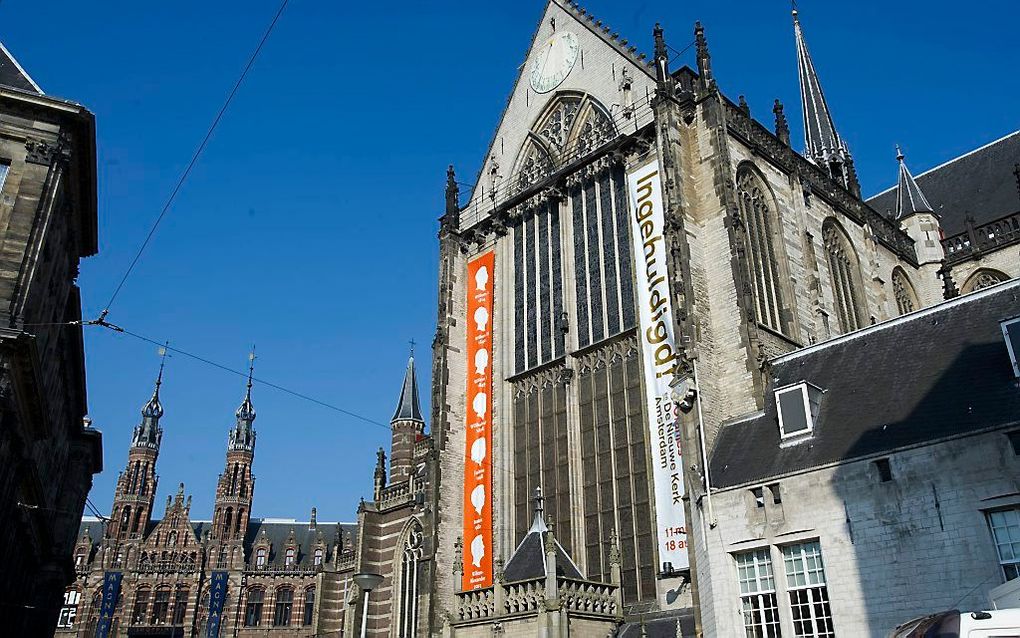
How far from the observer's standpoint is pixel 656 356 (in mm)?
22203

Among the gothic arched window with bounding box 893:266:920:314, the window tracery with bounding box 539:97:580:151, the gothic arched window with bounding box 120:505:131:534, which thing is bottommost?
the gothic arched window with bounding box 120:505:131:534

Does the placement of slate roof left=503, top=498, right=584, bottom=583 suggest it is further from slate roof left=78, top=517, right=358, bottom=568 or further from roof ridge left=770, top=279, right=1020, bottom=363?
slate roof left=78, top=517, right=358, bottom=568

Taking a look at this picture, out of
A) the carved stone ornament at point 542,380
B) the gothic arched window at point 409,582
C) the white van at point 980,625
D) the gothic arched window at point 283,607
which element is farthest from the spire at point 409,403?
the white van at point 980,625

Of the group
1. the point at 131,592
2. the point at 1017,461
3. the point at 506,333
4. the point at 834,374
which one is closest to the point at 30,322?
the point at 506,333

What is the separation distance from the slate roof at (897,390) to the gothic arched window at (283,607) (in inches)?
1955

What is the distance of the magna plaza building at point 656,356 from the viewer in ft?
52.4

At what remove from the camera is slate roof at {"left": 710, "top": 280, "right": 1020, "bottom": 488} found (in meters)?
14.4

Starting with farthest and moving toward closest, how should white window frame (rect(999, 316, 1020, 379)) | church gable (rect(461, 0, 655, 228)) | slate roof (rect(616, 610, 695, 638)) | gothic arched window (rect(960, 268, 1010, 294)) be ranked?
gothic arched window (rect(960, 268, 1010, 294))
church gable (rect(461, 0, 655, 228))
slate roof (rect(616, 610, 695, 638))
white window frame (rect(999, 316, 1020, 379))

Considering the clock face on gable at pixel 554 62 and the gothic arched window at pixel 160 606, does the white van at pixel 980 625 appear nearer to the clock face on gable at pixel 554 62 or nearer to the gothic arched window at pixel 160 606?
the clock face on gable at pixel 554 62

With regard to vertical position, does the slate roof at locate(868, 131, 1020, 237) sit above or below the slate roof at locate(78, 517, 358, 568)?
above

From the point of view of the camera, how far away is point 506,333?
27.9 m

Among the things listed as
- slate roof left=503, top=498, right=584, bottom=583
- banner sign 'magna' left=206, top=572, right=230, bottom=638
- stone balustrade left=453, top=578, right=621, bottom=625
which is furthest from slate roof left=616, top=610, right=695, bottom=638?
banner sign 'magna' left=206, top=572, right=230, bottom=638

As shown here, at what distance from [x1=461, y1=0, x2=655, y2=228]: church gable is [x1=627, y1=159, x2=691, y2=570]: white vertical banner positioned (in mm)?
3564

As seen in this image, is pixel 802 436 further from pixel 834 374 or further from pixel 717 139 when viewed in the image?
pixel 717 139
